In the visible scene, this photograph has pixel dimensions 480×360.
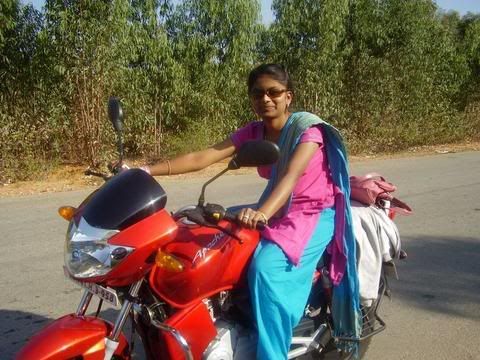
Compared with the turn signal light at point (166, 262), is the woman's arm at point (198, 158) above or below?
above

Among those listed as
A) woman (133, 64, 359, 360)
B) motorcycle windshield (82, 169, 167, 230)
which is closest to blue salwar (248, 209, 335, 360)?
woman (133, 64, 359, 360)

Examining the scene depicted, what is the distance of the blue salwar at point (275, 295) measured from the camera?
2395 millimetres

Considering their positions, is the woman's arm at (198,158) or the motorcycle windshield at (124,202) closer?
the motorcycle windshield at (124,202)

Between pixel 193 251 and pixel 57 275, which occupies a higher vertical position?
pixel 193 251

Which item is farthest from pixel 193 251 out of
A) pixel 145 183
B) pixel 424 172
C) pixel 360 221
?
pixel 424 172

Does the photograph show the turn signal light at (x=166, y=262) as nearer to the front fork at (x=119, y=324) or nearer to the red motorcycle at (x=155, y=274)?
the red motorcycle at (x=155, y=274)

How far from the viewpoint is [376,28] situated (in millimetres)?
14625

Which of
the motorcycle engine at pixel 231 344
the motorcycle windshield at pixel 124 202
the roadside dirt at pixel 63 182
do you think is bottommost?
the roadside dirt at pixel 63 182

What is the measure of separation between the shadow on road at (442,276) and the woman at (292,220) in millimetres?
1614

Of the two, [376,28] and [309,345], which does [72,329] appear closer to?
[309,345]

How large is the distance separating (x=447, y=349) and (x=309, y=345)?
115 centimetres

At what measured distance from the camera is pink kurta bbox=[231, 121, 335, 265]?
8.38 ft

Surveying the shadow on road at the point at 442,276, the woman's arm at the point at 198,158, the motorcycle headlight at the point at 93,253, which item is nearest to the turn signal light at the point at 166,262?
the motorcycle headlight at the point at 93,253

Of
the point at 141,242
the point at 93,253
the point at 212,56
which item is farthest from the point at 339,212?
the point at 212,56
